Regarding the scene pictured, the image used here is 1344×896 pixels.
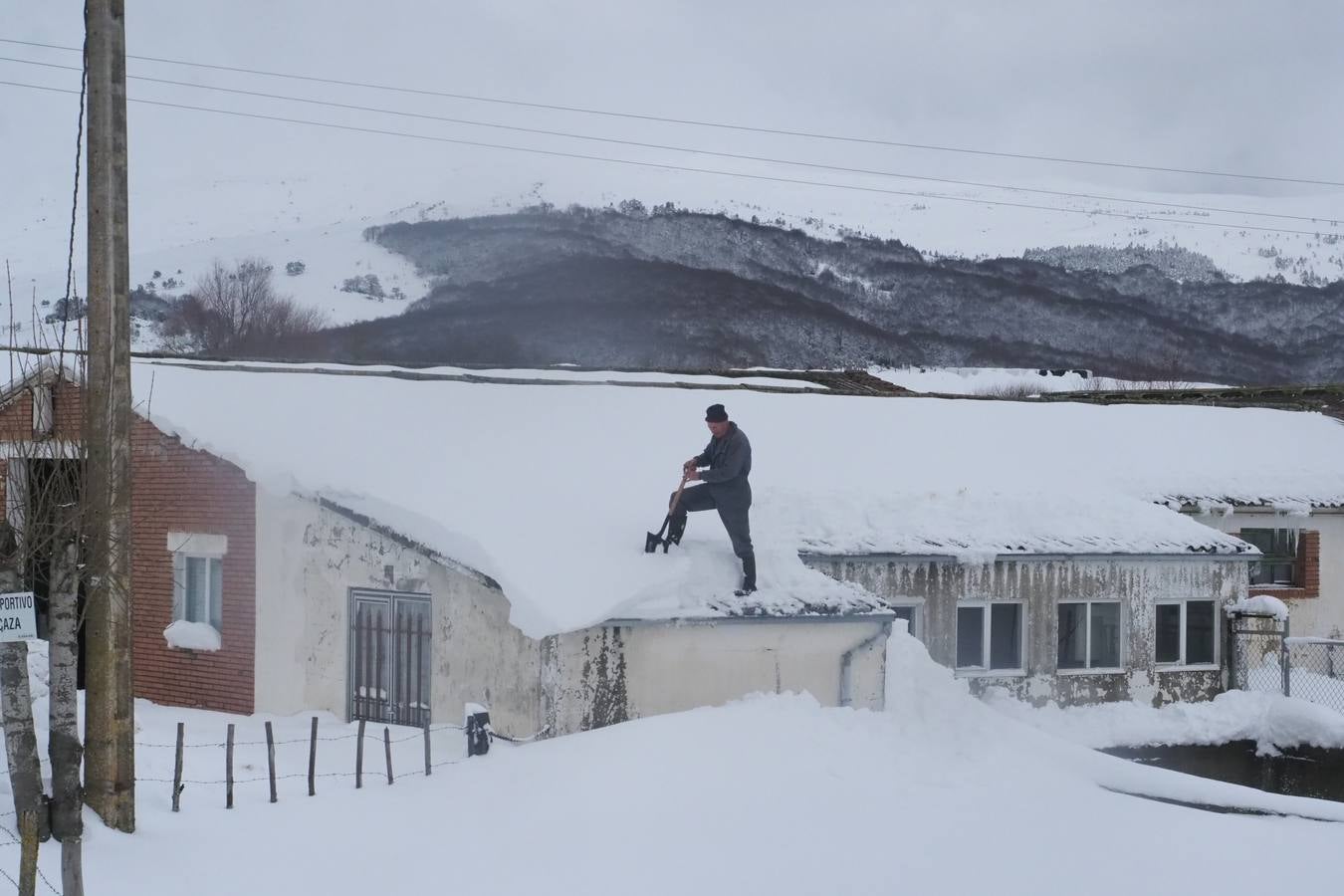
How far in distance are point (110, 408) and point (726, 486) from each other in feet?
20.5

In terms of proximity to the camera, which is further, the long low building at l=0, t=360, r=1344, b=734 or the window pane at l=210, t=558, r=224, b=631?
the window pane at l=210, t=558, r=224, b=631

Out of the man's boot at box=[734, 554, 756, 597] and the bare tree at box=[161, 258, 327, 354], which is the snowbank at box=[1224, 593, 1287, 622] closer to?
the man's boot at box=[734, 554, 756, 597]

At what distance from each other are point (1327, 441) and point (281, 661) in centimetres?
2007

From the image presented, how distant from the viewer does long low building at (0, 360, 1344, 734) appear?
13.0 meters

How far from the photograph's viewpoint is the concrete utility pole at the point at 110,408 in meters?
8.84

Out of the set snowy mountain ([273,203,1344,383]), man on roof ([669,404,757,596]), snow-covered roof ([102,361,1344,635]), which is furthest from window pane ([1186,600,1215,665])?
snowy mountain ([273,203,1344,383])

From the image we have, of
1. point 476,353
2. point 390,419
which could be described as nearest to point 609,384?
point 390,419

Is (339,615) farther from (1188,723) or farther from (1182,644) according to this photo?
(1182,644)

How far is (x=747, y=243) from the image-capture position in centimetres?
11544

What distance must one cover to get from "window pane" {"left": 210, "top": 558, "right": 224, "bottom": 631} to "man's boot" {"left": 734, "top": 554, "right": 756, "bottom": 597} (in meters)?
6.11

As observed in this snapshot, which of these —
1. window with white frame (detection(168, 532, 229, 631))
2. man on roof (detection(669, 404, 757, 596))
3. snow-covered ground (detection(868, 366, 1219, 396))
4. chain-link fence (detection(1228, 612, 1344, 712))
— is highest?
snow-covered ground (detection(868, 366, 1219, 396))

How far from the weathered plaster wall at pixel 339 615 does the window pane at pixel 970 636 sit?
25.5 feet

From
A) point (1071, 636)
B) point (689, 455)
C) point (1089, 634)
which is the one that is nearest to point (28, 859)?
point (689, 455)

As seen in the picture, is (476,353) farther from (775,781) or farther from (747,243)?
(775,781)
